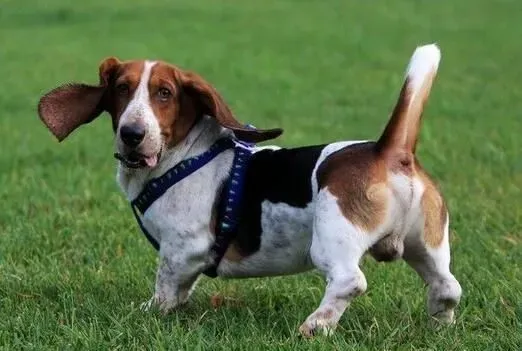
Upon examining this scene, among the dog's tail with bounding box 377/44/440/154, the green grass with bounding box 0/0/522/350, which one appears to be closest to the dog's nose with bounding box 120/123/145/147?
the green grass with bounding box 0/0/522/350

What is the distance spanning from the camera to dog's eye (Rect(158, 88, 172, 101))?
14.1 feet

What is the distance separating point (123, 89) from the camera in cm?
433

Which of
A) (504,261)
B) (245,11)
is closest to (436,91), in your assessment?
(504,261)

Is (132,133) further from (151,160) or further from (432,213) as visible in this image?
(432,213)

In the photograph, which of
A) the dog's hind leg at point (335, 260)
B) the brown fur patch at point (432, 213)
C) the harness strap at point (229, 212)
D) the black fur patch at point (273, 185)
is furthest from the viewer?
the harness strap at point (229, 212)

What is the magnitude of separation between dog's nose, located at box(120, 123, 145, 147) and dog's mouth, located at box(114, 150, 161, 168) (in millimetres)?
76

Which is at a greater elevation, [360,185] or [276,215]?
[360,185]

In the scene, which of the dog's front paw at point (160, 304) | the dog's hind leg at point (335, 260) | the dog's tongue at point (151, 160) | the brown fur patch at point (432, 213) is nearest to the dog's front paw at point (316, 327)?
the dog's hind leg at point (335, 260)

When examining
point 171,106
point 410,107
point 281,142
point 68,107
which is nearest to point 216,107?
point 171,106

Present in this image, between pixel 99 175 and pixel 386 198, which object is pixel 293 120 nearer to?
pixel 99 175

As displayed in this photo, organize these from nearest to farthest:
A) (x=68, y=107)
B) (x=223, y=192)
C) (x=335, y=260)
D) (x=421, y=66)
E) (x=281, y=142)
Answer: (x=335, y=260), (x=421, y=66), (x=223, y=192), (x=68, y=107), (x=281, y=142)

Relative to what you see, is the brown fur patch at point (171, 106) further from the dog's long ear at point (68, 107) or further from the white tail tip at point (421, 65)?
the white tail tip at point (421, 65)

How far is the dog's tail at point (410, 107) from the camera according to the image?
4.08 meters

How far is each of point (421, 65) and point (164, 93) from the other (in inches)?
40.8
